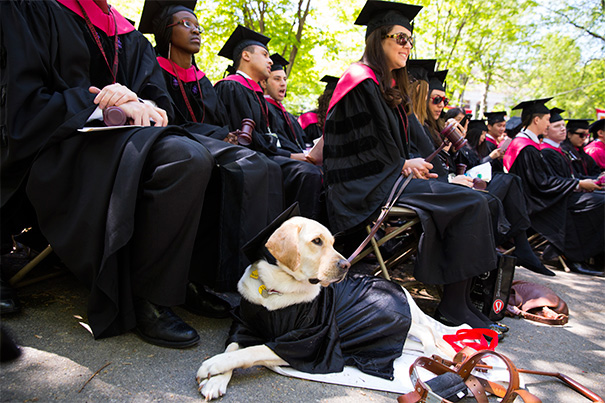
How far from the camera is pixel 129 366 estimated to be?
2062 millimetres

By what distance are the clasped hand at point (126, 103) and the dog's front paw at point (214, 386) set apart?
1598mm

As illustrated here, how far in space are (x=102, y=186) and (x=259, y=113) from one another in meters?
2.63

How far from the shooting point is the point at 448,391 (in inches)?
83.7

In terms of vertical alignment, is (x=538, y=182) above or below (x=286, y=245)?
below

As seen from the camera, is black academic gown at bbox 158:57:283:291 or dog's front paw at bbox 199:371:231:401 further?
black academic gown at bbox 158:57:283:291

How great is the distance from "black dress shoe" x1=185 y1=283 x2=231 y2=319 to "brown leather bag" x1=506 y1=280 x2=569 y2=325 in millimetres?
2707

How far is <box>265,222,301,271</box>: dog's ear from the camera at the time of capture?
2.24 m

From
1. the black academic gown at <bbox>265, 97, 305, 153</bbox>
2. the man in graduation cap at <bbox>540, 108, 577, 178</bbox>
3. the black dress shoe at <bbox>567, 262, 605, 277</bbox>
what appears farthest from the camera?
the man in graduation cap at <bbox>540, 108, 577, 178</bbox>

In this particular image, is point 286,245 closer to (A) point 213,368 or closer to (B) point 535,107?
(A) point 213,368

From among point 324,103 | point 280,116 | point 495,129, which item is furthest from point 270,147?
point 495,129

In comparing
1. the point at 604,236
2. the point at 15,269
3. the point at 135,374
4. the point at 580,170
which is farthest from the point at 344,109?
the point at 580,170

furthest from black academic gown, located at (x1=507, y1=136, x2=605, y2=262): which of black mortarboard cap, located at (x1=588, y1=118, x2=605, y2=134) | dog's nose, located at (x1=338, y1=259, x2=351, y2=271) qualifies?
dog's nose, located at (x1=338, y1=259, x2=351, y2=271)

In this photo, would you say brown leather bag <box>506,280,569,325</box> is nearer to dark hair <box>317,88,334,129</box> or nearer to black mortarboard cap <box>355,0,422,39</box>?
black mortarboard cap <box>355,0,422,39</box>

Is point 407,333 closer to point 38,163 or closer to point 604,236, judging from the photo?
point 38,163
